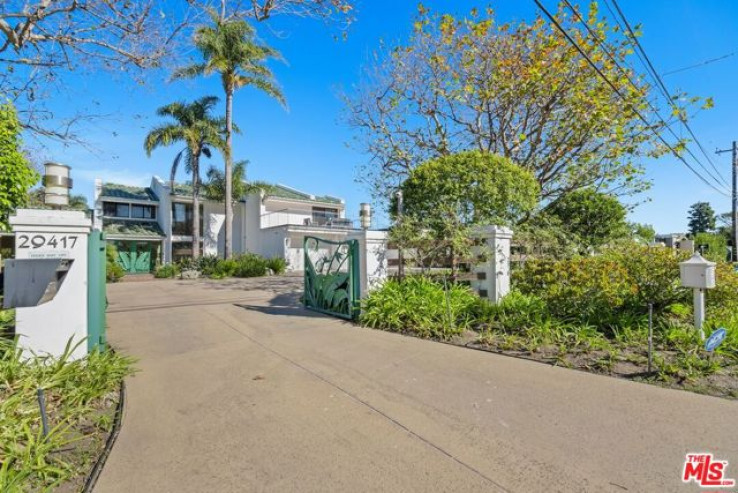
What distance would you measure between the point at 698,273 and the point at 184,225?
28168mm

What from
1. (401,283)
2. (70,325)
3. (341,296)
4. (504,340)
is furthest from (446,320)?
(70,325)

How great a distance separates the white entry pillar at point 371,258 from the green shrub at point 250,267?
1437 cm

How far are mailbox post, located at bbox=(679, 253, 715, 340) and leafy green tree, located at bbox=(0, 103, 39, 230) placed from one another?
8552 mm

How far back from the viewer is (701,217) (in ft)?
204

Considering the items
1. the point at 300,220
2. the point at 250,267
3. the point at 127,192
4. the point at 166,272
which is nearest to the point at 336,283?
the point at 250,267

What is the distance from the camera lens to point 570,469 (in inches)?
96.7

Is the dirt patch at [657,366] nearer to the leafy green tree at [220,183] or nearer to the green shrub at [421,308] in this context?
the green shrub at [421,308]

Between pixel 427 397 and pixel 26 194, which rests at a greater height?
pixel 26 194

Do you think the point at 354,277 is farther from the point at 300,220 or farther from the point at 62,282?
the point at 300,220

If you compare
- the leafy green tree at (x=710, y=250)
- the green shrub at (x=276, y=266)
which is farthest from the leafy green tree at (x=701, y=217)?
the green shrub at (x=276, y=266)

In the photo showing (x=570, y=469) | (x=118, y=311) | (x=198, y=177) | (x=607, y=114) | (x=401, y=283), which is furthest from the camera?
(x=198, y=177)

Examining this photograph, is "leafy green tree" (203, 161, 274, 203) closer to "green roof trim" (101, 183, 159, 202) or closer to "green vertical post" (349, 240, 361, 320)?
"green roof trim" (101, 183, 159, 202)

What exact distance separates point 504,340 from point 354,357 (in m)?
2.08

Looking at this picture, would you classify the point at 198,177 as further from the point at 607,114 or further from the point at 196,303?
the point at 607,114
